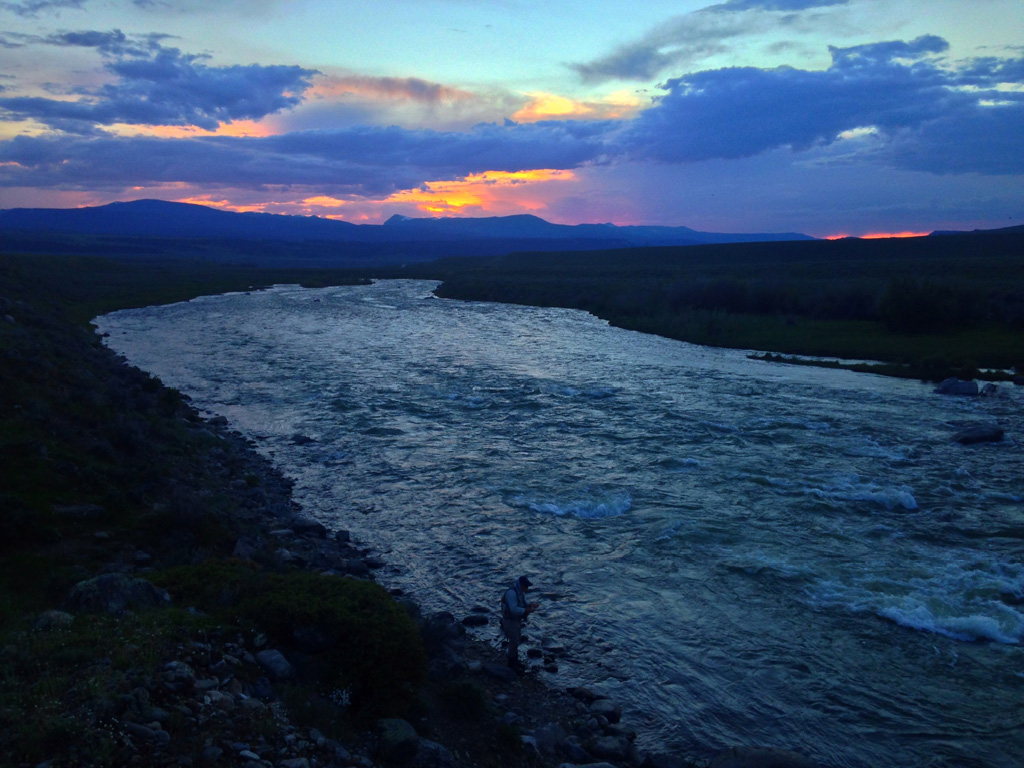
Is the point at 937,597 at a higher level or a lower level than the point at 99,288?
lower

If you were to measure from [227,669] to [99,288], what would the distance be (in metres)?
84.1

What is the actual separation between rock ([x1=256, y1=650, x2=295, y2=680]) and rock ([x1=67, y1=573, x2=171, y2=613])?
1.82 m

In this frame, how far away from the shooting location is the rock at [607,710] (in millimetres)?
8914

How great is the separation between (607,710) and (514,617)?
5.73ft

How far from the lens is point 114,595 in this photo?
849 cm

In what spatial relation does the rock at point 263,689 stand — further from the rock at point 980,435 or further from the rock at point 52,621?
the rock at point 980,435

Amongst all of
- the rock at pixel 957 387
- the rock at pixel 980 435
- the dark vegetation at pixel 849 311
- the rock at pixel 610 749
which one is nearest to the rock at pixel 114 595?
the rock at pixel 610 749

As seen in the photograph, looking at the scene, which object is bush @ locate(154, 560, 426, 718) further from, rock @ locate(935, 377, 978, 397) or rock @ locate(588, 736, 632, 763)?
rock @ locate(935, 377, 978, 397)

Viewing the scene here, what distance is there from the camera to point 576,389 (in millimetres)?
29766

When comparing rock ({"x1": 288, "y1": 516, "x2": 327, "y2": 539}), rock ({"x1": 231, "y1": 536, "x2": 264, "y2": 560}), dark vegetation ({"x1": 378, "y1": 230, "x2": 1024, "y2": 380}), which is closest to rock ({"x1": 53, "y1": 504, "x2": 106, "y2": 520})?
rock ({"x1": 231, "y1": 536, "x2": 264, "y2": 560})

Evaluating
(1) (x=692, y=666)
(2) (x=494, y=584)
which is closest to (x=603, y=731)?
(1) (x=692, y=666)

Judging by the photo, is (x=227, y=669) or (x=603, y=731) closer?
(x=227, y=669)

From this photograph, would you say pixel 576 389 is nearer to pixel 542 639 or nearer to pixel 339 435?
pixel 339 435

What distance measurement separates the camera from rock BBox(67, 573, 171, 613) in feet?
27.4
